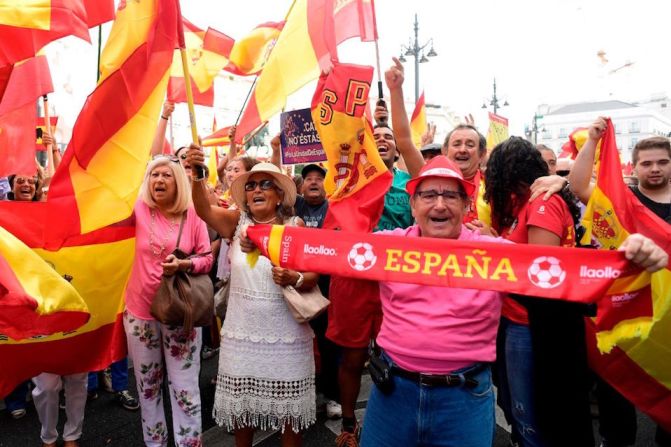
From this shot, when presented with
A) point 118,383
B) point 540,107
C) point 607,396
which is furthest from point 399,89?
point 540,107

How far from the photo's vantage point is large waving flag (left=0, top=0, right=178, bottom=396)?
9.14 ft

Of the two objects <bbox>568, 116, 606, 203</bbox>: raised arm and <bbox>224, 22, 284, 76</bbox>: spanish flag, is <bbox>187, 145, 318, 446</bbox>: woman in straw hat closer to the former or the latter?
<bbox>568, 116, 606, 203</bbox>: raised arm

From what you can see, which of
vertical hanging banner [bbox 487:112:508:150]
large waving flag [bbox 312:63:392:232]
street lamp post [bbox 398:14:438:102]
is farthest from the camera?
street lamp post [bbox 398:14:438:102]

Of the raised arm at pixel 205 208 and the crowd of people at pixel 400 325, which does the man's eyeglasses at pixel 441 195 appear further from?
the raised arm at pixel 205 208

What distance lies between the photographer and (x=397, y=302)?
218cm

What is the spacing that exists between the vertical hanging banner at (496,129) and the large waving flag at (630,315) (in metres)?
4.89

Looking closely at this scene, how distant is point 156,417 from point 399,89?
2671 millimetres

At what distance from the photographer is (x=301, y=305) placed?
2799 millimetres

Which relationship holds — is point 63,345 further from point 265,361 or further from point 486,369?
point 486,369

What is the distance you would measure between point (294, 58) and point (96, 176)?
2.13 meters

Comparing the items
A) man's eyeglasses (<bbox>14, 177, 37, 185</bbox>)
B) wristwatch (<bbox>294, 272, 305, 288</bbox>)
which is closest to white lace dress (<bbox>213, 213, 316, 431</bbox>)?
wristwatch (<bbox>294, 272, 305, 288</bbox>)

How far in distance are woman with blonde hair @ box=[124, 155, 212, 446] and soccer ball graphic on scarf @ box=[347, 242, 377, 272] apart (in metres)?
1.43

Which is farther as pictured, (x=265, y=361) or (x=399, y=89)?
(x=399, y=89)

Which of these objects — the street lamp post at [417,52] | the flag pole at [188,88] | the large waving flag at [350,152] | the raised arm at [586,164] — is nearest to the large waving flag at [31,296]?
the flag pole at [188,88]
